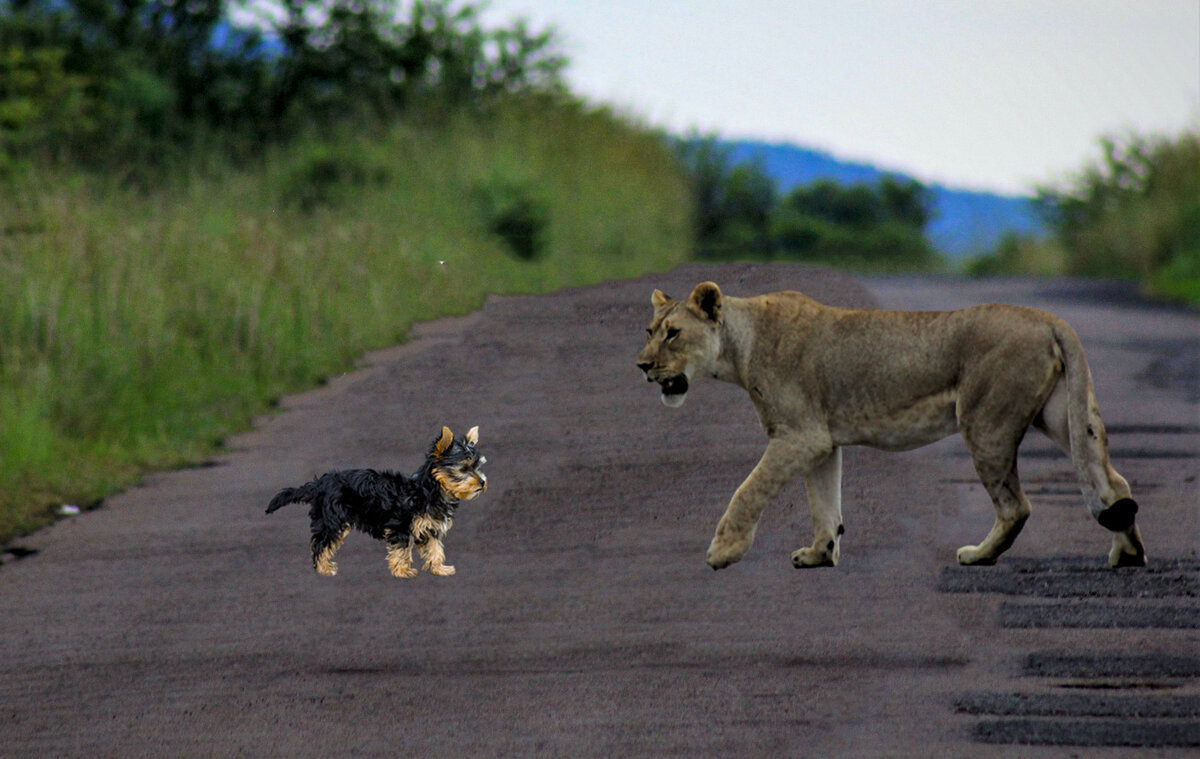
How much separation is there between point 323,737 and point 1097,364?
12268 millimetres

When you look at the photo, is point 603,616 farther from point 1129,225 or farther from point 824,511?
point 1129,225

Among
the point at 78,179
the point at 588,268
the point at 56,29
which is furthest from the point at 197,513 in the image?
the point at 56,29

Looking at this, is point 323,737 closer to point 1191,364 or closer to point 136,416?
point 136,416

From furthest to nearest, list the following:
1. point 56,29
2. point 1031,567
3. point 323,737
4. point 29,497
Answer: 1. point 56,29
2. point 29,497
3. point 1031,567
4. point 323,737

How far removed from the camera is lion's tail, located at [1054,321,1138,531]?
12.7 feet

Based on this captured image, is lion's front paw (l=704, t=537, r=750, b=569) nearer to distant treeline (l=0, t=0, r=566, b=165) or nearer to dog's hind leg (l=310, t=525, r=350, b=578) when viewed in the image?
dog's hind leg (l=310, t=525, r=350, b=578)

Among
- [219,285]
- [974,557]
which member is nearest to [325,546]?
[974,557]

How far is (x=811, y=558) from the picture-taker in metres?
4.46

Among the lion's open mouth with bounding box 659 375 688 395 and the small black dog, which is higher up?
the lion's open mouth with bounding box 659 375 688 395

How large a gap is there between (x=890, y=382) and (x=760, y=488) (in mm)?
459

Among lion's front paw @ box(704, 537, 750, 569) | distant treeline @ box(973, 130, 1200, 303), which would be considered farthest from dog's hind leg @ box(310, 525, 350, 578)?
distant treeline @ box(973, 130, 1200, 303)

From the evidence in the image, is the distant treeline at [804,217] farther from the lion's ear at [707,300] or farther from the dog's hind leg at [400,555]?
the lion's ear at [707,300]

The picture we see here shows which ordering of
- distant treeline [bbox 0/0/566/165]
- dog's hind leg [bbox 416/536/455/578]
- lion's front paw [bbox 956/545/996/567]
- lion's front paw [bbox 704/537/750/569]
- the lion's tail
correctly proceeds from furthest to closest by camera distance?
1. distant treeline [bbox 0/0/566/165]
2. dog's hind leg [bbox 416/536/455/578]
3. lion's front paw [bbox 956/545/996/567]
4. lion's front paw [bbox 704/537/750/569]
5. the lion's tail

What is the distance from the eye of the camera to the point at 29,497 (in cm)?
1072
